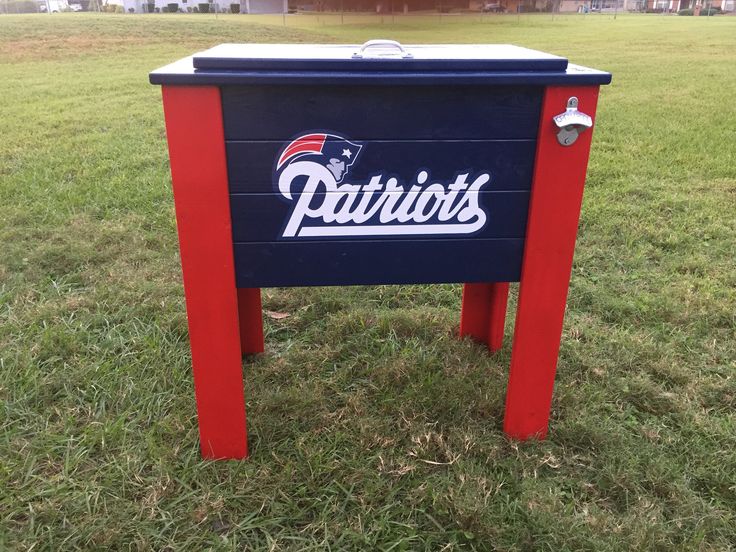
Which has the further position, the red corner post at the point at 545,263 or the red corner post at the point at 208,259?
the red corner post at the point at 545,263

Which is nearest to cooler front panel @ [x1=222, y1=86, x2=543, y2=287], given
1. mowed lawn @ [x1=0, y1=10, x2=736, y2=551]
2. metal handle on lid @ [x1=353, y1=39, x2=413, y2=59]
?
metal handle on lid @ [x1=353, y1=39, x2=413, y2=59]

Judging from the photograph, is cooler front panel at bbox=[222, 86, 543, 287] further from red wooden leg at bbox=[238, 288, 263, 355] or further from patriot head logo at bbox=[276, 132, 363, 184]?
red wooden leg at bbox=[238, 288, 263, 355]

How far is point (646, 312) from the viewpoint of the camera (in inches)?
118

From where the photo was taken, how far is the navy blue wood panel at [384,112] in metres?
1.65

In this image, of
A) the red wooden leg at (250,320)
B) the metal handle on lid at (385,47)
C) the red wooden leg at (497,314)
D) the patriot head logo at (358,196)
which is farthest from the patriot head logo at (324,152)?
the red wooden leg at (497,314)

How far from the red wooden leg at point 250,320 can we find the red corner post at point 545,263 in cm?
108

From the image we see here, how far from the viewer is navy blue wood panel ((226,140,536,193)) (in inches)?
66.9

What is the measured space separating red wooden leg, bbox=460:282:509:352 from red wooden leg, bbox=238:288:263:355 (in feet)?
2.86

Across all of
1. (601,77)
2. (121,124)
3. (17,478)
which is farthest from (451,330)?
(121,124)

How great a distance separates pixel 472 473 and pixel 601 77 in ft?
4.08

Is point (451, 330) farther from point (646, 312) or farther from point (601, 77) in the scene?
point (601, 77)

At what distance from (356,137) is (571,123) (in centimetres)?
59

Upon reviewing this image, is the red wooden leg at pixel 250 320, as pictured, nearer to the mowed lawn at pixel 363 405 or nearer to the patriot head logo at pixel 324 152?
the mowed lawn at pixel 363 405

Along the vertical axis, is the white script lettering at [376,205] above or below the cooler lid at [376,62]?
below
